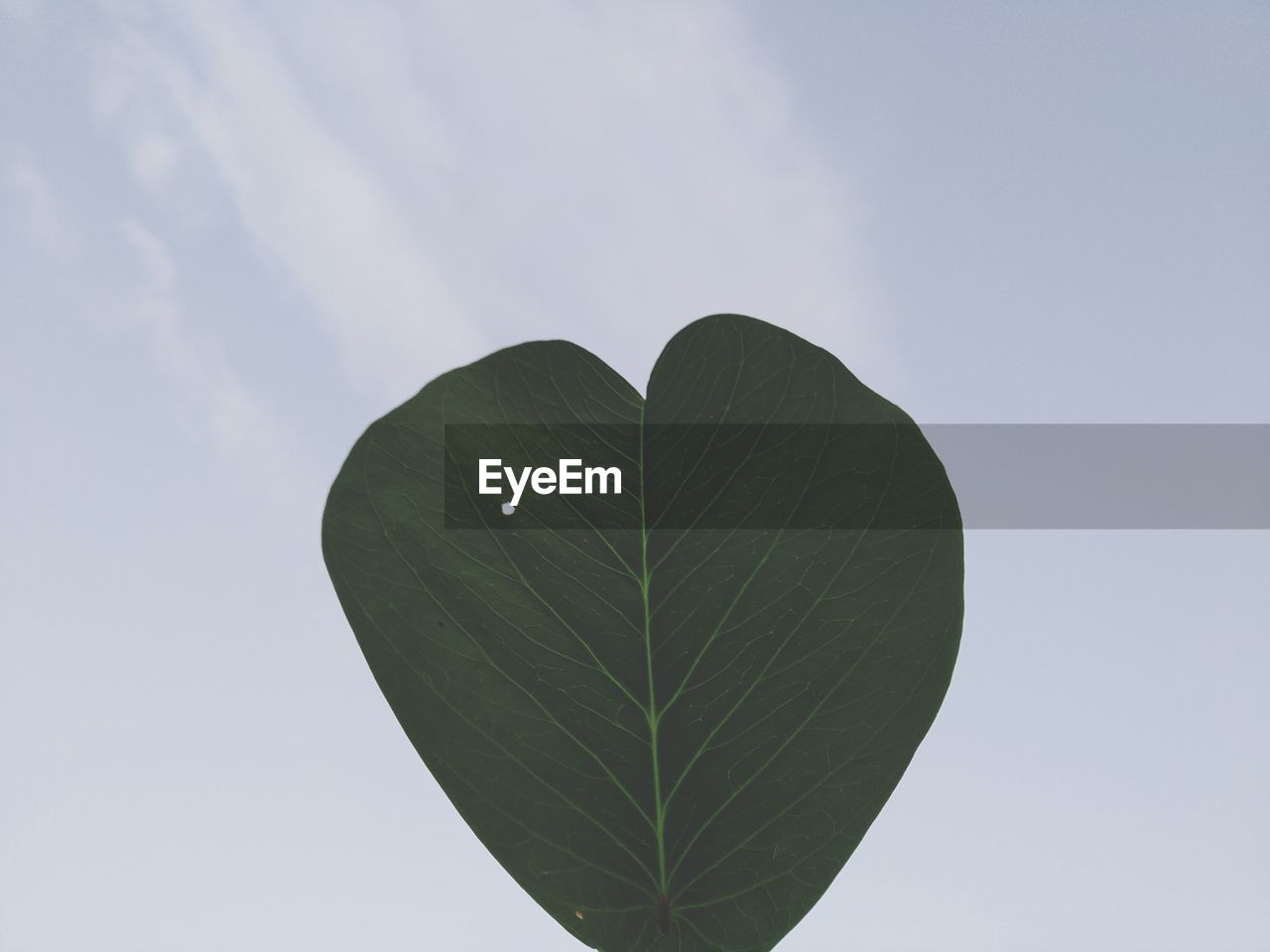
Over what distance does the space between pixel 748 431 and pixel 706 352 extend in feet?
0.08

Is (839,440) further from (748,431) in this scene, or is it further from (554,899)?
(554,899)

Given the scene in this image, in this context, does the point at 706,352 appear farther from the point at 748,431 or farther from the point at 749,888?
the point at 749,888

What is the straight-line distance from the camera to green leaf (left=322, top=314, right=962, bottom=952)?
244mm

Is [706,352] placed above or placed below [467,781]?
above

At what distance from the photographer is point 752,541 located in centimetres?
25

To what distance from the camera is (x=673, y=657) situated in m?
0.25

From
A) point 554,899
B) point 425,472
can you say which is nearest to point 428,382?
point 425,472

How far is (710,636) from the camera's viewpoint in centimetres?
25

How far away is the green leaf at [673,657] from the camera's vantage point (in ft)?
0.80

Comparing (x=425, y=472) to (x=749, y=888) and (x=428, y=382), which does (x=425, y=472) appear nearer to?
(x=428, y=382)

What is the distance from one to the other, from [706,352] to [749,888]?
13 centimetres

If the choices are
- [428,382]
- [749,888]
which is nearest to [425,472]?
[428,382]

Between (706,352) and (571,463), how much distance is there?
0.04 m

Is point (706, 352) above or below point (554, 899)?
above
